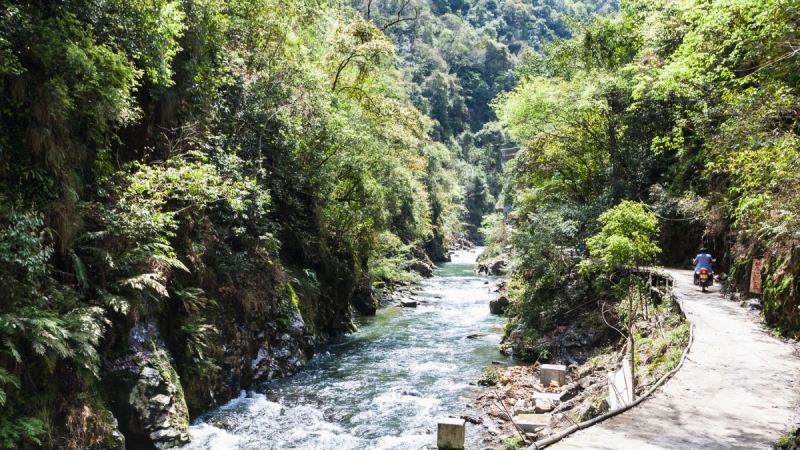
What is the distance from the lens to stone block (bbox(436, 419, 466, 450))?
661 centimetres

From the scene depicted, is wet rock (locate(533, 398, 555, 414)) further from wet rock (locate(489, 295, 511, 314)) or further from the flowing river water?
wet rock (locate(489, 295, 511, 314))

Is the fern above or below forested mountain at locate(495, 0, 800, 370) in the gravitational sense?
below

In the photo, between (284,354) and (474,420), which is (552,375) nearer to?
(474,420)

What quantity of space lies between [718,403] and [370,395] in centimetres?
868

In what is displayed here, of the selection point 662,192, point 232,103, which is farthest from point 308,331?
point 662,192

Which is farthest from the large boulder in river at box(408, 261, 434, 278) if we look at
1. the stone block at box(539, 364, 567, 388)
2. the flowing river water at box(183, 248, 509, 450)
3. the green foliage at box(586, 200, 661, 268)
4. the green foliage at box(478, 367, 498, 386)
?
the stone block at box(539, 364, 567, 388)

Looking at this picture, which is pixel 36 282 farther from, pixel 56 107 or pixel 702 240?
pixel 702 240

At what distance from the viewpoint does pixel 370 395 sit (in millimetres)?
14625

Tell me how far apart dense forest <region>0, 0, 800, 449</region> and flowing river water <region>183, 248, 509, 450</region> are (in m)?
0.90

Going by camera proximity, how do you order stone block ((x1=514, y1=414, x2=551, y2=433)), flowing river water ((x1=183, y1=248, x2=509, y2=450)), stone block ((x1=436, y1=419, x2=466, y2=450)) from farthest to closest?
flowing river water ((x1=183, y1=248, x2=509, y2=450)), stone block ((x1=514, y1=414, x2=551, y2=433)), stone block ((x1=436, y1=419, x2=466, y2=450))

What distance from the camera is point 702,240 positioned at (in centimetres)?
2153

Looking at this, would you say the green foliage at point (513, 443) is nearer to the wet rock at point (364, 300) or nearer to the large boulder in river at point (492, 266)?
the wet rock at point (364, 300)

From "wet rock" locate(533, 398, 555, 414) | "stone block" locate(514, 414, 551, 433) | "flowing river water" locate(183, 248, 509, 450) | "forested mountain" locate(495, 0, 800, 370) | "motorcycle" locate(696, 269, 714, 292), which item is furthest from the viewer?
"motorcycle" locate(696, 269, 714, 292)

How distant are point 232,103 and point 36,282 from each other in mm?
10147
